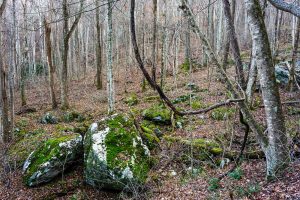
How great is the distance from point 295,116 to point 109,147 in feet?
21.4

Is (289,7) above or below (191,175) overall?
above

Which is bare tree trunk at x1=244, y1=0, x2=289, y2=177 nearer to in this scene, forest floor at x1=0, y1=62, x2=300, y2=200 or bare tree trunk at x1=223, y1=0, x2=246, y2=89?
forest floor at x1=0, y1=62, x2=300, y2=200

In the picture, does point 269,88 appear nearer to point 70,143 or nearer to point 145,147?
point 145,147

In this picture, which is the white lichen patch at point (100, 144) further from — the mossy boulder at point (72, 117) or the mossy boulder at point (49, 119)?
the mossy boulder at point (49, 119)

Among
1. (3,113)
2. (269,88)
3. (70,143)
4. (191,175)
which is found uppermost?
(269,88)

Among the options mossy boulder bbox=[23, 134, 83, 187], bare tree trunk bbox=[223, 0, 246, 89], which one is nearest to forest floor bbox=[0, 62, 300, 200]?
mossy boulder bbox=[23, 134, 83, 187]

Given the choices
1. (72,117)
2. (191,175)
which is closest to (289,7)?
(191,175)

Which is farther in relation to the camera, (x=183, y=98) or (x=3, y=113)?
(x=183, y=98)

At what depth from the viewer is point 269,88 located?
440 centimetres

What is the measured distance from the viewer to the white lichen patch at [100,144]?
25.0 ft

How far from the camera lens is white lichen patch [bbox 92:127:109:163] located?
7.61m

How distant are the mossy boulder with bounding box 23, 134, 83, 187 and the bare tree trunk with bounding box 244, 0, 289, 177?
6139mm

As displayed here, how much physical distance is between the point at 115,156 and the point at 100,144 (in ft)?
2.04

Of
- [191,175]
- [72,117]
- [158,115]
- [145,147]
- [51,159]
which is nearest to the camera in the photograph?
[191,175]
